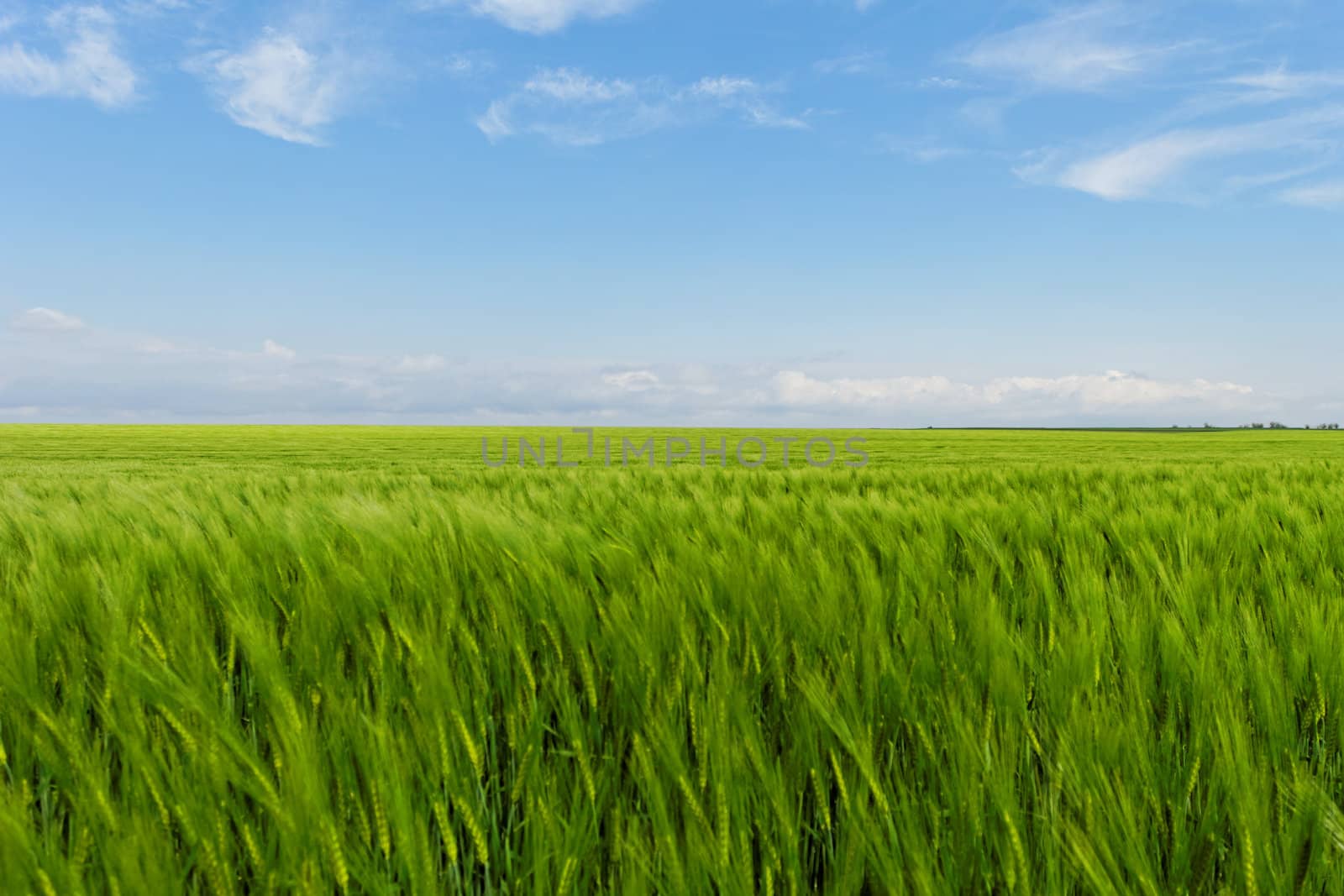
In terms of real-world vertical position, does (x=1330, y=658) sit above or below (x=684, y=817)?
above

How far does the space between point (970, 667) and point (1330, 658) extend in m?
0.65

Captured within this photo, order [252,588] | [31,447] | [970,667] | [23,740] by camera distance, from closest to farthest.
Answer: [23,740]
[970,667]
[252,588]
[31,447]

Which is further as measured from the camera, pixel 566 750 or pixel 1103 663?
pixel 1103 663

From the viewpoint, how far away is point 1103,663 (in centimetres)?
128

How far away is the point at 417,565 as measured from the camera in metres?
1.67

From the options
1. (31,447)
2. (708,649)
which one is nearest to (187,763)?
(708,649)

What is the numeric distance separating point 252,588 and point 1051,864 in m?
1.55

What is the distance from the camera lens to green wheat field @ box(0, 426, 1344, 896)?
0.81 meters

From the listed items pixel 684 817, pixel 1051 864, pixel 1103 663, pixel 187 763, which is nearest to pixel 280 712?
pixel 187 763

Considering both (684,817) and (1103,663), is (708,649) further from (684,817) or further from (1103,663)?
(1103,663)

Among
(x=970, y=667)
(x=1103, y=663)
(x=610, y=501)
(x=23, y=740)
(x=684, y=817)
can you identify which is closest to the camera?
(x=684, y=817)

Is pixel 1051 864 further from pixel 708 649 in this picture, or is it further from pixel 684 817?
pixel 708 649

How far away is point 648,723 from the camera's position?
3.30ft

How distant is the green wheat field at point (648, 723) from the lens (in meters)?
0.81
